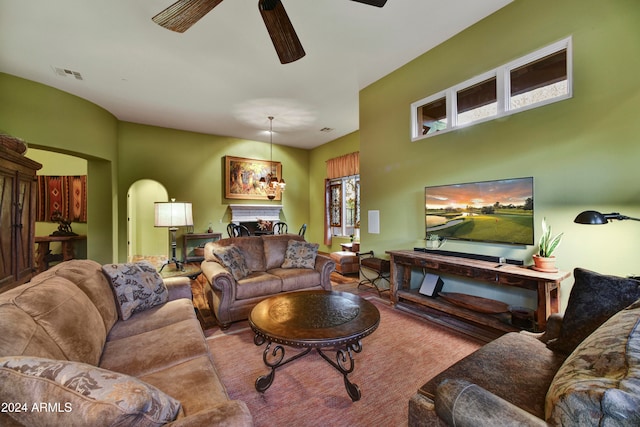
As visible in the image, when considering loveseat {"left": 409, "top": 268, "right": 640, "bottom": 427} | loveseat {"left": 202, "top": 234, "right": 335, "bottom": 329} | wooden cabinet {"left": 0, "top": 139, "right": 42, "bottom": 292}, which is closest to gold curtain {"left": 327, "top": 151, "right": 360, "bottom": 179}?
loveseat {"left": 202, "top": 234, "right": 335, "bottom": 329}

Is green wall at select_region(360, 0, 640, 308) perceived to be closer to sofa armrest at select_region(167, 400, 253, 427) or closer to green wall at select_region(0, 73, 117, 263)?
sofa armrest at select_region(167, 400, 253, 427)

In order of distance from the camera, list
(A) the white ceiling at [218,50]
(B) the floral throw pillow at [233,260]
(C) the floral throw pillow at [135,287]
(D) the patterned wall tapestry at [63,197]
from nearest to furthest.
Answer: (C) the floral throw pillow at [135,287], (A) the white ceiling at [218,50], (B) the floral throw pillow at [233,260], (D) the patterned wall tapestry at [63,197]

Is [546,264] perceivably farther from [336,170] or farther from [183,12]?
[336,170]

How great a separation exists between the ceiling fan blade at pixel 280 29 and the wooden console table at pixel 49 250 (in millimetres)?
5935

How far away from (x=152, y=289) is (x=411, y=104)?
3.96 metres

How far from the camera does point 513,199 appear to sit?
2.70 m

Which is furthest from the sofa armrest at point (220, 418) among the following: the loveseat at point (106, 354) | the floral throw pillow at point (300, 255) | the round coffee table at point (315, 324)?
the floral throw pillow at point (300, 255)

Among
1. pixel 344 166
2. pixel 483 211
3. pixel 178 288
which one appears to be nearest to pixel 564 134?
pixel 483 211

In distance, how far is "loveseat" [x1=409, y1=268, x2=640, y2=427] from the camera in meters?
0.74

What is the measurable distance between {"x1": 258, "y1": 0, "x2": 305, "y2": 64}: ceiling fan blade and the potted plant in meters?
2.85

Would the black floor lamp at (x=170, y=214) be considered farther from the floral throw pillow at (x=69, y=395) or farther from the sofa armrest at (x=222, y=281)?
the floral throw pillow at (x=69, y=395)

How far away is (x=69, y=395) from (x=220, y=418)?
0.45 m

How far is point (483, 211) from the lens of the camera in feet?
9.71

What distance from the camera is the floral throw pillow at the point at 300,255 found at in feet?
12.3
